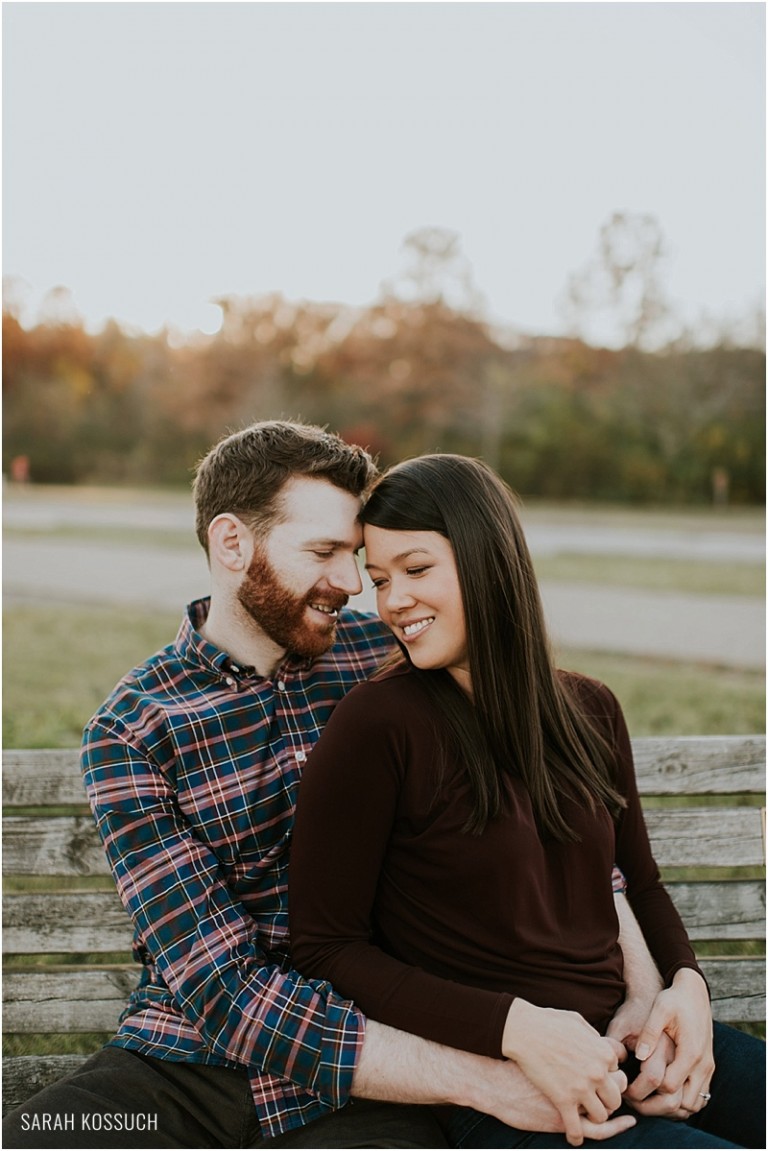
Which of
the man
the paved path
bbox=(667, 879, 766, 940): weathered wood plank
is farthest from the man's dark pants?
the paved path

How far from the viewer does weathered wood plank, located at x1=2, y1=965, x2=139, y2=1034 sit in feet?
9.11

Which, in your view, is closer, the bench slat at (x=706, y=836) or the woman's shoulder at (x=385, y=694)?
the woman's shoulder at (x=385, y=694)

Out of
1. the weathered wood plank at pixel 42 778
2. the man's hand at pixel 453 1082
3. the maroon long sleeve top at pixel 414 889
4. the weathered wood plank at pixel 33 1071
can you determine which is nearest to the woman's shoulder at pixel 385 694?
the maroon long sleeve top at pixel 414 889

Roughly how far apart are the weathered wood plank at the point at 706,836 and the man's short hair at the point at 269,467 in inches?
51.9

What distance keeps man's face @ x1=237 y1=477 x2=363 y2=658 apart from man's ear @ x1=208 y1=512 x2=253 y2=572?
31 mm

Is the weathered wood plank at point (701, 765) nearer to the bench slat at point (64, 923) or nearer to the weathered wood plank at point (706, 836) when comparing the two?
the weathered wood plank at point (706, 836)

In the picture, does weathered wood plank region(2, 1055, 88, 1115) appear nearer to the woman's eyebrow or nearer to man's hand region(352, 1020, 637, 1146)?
man's hand region(352, 1020, 637, 1146)

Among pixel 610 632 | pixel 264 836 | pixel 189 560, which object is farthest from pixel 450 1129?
pixel 189 560

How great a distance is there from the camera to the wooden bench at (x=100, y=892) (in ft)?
9.13

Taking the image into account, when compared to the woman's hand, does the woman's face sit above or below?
above

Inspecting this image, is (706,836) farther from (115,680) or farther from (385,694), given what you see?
(115,680)

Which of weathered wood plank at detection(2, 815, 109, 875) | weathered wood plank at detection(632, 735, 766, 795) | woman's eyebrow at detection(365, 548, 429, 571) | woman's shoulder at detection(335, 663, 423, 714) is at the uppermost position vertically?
woman's eyebrow at detection(365, 548, 429, 571)

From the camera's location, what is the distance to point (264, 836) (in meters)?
2.39

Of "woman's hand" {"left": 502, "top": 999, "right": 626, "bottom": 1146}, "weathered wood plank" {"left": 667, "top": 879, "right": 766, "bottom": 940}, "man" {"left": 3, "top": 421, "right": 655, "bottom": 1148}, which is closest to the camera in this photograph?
"woman's hand" {"left": 502, "top": 999, "right": 626, "bottom": 1146}
